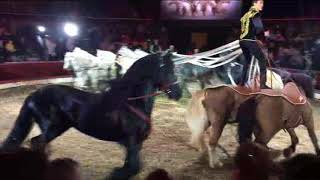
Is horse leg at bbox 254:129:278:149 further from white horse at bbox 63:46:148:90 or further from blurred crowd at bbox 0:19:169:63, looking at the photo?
blurred crowd at bbox 0:19:169:63

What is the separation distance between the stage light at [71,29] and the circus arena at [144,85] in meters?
0.05

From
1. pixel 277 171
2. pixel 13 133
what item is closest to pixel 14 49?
pixel 13 133

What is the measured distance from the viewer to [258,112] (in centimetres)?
625

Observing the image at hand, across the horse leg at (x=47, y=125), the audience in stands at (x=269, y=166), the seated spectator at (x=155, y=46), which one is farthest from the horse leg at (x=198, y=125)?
the seated spectator at (x=155, y=46)

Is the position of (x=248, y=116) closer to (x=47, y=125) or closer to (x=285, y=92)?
(x=285, y=92)

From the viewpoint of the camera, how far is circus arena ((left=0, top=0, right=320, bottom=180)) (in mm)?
5270

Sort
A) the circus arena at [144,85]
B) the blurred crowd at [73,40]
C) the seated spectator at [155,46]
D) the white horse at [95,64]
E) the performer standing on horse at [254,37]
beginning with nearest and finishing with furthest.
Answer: the circus arena at [144,85], the performer standing on horse at [254,37], the white horse at [95,64], the blurred crowd at [73,40], the seated spectator at [155,46]

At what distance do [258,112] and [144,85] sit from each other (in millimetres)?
1743

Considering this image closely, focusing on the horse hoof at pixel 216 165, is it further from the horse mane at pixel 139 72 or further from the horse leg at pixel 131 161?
the horse mane at pixel 139 72

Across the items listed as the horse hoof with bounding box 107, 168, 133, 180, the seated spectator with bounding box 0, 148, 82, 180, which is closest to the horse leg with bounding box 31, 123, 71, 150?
the horse hoof with bounding box 107, 168, 133, 180

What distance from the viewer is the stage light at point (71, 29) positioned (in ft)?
55.2

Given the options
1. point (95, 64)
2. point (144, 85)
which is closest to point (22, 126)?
point (144, 85)

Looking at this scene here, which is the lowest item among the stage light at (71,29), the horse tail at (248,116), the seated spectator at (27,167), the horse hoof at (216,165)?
the horse hoof at (216,165)

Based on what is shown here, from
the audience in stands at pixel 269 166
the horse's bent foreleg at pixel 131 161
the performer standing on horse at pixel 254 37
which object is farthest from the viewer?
the performer standing on horse at pixel 254 37
